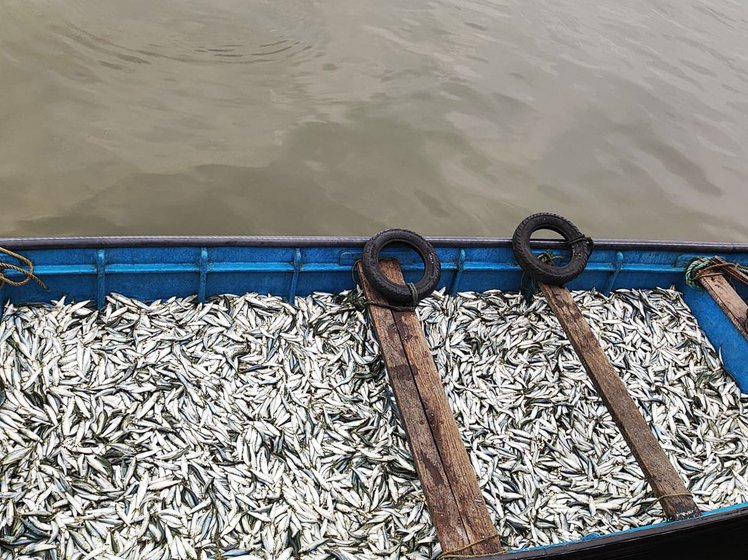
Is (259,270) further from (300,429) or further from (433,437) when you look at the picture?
(433,437)

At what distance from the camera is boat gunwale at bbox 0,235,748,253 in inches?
195

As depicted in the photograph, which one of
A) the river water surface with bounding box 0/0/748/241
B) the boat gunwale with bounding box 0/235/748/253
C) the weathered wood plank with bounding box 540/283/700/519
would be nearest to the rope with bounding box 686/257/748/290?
the boat gunwale with bounding box 0/235/748/253

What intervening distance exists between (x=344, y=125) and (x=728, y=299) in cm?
634

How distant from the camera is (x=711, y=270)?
6.71m

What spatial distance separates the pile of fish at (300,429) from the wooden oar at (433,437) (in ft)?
1.08

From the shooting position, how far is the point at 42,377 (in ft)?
15.0

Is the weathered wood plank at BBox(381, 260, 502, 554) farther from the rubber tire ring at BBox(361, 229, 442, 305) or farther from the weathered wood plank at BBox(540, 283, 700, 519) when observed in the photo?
the weathered wood plank at BBox(540, 283, 700, 519)

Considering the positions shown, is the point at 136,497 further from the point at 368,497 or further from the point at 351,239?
the point at 351,239

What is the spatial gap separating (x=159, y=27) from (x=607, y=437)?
407 inches

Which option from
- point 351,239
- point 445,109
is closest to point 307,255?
point 351,239

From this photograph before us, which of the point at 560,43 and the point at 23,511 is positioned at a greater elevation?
the point at 560,43

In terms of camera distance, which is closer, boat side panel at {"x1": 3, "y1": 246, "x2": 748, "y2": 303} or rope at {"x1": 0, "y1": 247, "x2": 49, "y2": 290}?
rope at {"x1": 0, "y1": 247, "x2": 49, "y2": 290}

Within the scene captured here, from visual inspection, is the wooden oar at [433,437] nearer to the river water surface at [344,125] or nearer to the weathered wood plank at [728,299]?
the weathered wood plank at [728,299]

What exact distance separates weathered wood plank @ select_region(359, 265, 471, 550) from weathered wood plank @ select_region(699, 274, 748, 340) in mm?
3617
